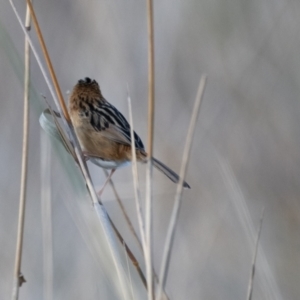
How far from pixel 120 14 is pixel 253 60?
0.73 meters

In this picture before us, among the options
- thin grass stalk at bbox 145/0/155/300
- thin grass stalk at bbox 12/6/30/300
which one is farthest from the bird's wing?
thin grass stalk at bbox 145/0/155/300

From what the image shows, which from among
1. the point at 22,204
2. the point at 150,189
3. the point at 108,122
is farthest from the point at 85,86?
the point at 150,189

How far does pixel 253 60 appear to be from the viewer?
112 inches

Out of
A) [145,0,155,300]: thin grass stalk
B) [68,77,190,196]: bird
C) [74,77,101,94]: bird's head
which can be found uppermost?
[74,77,101,94]: bird's head

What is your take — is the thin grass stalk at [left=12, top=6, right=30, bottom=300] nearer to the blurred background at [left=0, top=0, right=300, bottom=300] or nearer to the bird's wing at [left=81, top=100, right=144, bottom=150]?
the bird's wing at [left=81, top=100, right=144, bottom=150]

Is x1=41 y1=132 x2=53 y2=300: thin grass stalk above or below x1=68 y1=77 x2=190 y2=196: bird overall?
below

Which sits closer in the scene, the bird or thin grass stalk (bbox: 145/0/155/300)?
thin grass stalk (bbox: 145/0/155/300)

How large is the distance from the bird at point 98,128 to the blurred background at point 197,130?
1.83 feet

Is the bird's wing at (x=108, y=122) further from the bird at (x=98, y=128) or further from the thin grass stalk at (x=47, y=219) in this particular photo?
the thin grass stalk at (x=47, y=219)

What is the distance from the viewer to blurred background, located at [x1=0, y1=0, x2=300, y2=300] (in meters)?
2.78

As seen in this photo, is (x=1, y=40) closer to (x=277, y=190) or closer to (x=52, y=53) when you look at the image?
(x=52, y=53)

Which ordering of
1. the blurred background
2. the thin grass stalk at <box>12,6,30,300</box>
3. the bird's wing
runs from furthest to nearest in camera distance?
1. the blurred background
2. the bird's wing
3. the thin grass stalk at <box>12,6,30,300</box>

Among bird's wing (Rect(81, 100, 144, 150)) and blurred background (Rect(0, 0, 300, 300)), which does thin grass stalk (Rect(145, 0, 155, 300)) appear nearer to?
bird's wing (Rect(81, 100, 144, 150))

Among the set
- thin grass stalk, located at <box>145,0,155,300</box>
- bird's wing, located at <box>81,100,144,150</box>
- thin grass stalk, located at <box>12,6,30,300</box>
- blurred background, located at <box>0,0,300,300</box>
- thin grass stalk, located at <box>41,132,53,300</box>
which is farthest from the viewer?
blurred background, located at <box>0,0,300,300</box>
